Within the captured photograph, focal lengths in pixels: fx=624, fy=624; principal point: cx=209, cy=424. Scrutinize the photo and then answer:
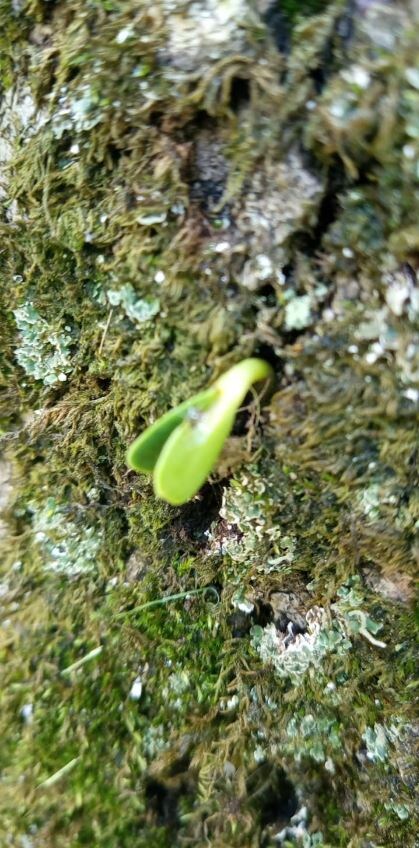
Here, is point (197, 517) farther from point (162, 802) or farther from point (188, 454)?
point (162, 802)

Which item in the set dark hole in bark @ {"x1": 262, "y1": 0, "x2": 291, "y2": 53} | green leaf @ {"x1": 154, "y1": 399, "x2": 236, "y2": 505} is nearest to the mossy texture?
dark hole in bark @ {"x1": 262, "y1": 0, "x2": 291, "y2": 53}

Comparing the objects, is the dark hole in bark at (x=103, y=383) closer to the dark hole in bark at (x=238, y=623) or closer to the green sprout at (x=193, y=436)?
the green sprout at (x=193, y=436)

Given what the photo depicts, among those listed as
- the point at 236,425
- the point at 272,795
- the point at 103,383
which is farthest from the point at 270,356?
the point at 272,795

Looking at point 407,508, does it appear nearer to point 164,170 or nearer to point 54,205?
point 164,170

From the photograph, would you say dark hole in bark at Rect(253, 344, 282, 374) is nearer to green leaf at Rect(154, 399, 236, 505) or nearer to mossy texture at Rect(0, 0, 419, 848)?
mossy texture at Rect(0, 0, 419, 848)

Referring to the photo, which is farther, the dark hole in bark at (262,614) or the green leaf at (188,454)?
the dark hole in bark at (262,614)

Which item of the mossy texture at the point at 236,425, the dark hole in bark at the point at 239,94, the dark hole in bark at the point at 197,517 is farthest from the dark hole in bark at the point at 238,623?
the dark hole in bark at the point at 239,94

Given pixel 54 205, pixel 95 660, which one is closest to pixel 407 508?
pixel 95 660
